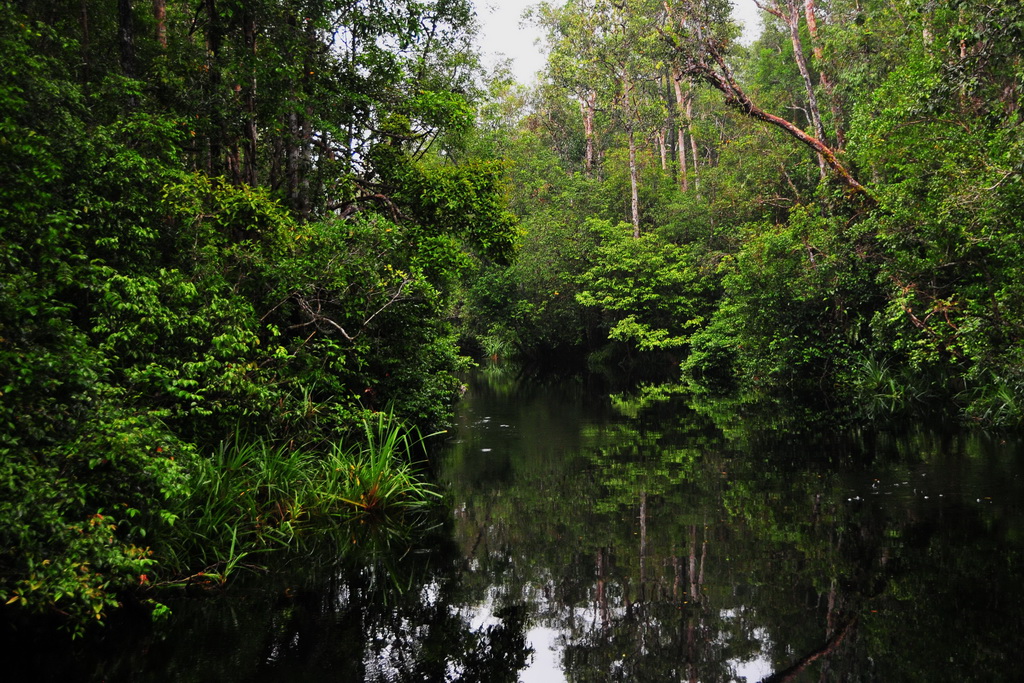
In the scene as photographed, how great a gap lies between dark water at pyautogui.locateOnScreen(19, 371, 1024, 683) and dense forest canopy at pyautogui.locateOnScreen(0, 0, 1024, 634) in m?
1.22

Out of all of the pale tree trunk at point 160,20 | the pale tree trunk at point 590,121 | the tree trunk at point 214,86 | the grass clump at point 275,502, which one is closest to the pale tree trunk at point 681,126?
the pale tree trunk at point 590,121

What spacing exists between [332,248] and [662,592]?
6373mm

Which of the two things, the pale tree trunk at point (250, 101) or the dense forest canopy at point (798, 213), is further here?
the dense forest canopy at point (798, 213)

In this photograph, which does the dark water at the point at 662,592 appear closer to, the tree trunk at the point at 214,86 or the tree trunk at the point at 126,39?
the tree trunk at the point at 214,86

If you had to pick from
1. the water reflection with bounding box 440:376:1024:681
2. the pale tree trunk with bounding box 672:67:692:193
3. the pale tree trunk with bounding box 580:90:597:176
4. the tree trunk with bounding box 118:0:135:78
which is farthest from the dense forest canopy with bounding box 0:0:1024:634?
the pale tree trunk with bounding box 580:90:597:176

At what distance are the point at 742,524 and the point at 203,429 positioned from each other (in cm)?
578

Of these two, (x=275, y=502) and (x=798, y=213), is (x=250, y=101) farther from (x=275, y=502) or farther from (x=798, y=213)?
(x=798, y=213)

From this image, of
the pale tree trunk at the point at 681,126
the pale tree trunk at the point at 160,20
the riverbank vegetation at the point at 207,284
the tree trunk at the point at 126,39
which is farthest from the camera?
the pale tree trunk at the point at 681,126

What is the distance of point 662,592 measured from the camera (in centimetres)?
591

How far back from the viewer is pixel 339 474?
27.1 feet

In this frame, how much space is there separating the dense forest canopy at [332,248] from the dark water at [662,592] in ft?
4.00

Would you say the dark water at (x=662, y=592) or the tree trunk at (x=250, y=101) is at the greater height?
the tree trunk at (x=250, y=101)

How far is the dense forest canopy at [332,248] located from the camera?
210 inches

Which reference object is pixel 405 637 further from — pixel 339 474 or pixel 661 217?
pixel 661 217
